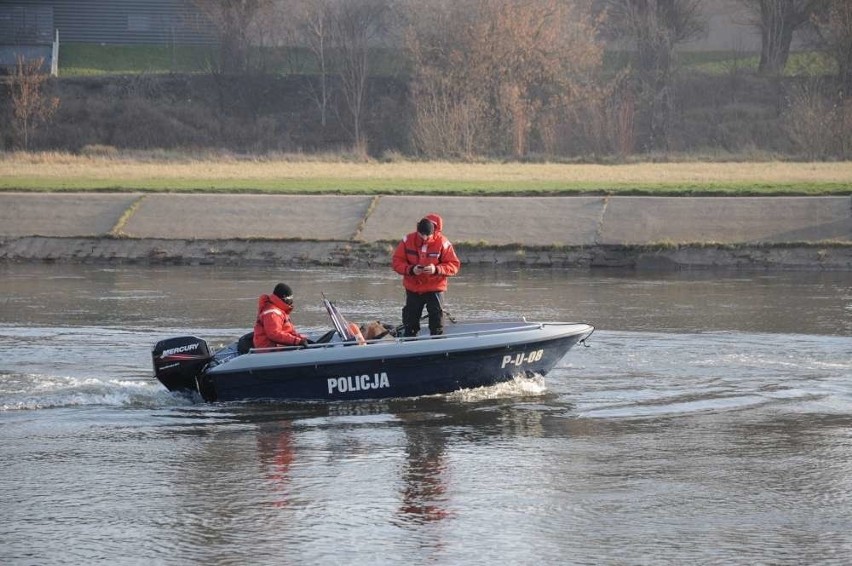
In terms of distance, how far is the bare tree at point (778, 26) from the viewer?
194 ft

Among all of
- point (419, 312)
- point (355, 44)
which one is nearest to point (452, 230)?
point (419, 312)

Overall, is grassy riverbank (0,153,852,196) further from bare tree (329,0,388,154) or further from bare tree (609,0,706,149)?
bare tree (329,0,388,154)

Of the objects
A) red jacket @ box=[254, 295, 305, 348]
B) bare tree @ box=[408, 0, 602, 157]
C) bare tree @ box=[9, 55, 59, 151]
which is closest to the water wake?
red jacket @ box=[254, 295, 305, 348]

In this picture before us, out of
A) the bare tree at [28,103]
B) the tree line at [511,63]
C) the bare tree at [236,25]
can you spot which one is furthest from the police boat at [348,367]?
the bare tree at [236,25]

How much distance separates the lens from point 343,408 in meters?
12.9

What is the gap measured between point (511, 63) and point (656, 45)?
9.00 m

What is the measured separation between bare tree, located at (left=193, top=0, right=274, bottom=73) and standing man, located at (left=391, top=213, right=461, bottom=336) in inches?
1872

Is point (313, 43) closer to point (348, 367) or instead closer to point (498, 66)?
point (498, 66)

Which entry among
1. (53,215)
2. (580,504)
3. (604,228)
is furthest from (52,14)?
(580,504)

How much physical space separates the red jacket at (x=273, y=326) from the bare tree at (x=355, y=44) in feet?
130

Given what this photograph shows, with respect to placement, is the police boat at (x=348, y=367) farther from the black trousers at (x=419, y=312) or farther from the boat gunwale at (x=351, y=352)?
the black trousers at (x=419, y=312)

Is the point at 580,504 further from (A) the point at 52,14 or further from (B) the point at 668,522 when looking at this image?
(A) the point at 52,14

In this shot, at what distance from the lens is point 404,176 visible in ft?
110

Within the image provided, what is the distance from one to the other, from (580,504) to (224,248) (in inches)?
705
